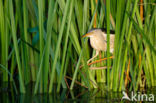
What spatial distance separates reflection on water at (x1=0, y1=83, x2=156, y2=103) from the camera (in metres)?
2.14

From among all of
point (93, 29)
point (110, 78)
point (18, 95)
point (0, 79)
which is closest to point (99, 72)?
point (110, 78)

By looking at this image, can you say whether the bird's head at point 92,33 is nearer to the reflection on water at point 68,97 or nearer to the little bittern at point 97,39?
the little bittern at point 97,39

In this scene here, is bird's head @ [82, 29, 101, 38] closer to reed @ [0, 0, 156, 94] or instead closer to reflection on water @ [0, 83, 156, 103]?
reed @ [0, 0, 156, 94]

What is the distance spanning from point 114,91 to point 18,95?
2.81 feet

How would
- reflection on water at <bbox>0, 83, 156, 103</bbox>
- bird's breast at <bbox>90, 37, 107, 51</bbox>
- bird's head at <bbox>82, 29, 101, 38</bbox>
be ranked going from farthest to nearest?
bird's breast at <bbox>90, 37, 107, 51</bbox>
bird's head at <bbox>82, 29, 101, 38</bbox>
reflection on water at <bbox>0, 83, 156, 103</bbox>

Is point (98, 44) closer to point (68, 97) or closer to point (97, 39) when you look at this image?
point (97, 39)

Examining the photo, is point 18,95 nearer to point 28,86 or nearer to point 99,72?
point 28,86

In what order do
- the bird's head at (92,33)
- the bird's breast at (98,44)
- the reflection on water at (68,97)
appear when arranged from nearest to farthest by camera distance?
the reflection on water at (68,97)
the bird's head at (92,33)
the bird's breast at (98,44)

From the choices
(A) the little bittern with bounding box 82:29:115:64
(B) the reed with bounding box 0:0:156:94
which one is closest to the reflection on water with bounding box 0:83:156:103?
(B) the reed with bounding box 0:0:156:94

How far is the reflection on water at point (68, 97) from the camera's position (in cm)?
214

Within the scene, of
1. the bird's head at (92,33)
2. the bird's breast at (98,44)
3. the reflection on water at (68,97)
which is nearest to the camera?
the reflection on water at (68,97)

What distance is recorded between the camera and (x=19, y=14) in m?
2.65

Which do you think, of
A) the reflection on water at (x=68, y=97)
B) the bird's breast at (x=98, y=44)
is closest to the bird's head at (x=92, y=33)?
the bird's breast at (x=98, y=44)

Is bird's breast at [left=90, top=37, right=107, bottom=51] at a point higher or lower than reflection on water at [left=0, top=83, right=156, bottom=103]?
higher
